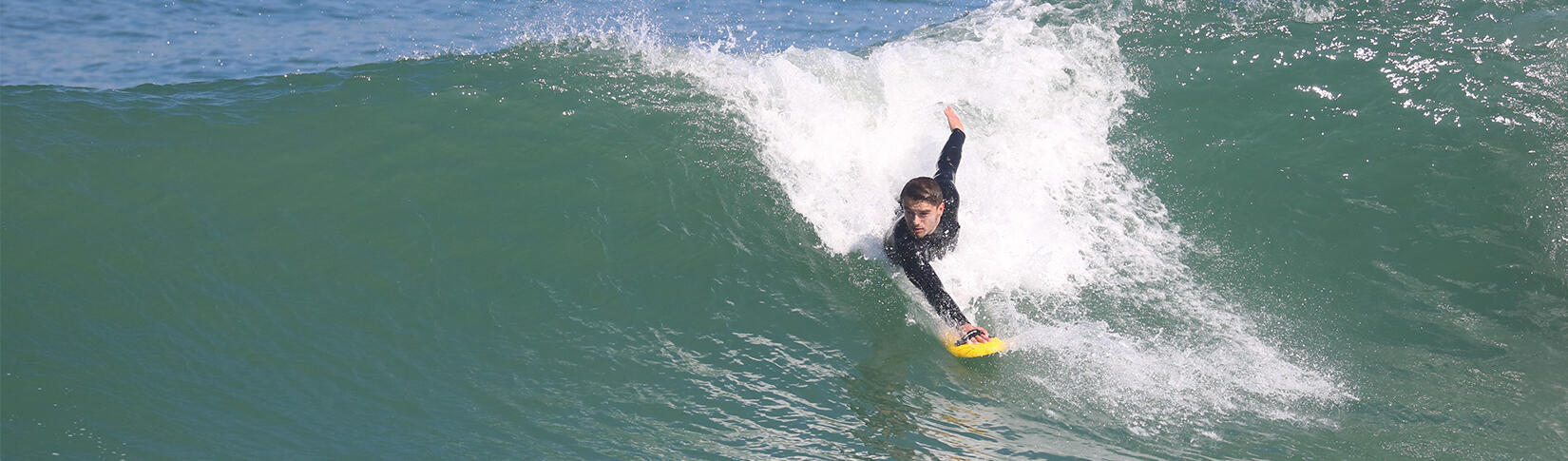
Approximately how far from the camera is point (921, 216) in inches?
212

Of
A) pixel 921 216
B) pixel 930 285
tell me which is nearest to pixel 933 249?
pixel 930 285

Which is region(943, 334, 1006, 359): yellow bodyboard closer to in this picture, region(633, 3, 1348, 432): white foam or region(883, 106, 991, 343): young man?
region(883, 106, 991, 343): young man

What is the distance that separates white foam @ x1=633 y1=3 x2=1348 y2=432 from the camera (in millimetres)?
5559

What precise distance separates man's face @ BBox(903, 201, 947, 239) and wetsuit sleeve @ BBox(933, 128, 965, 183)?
2.77 feet

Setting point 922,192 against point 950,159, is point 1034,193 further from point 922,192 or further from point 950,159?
point 922,192

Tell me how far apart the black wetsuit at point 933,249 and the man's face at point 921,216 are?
197mm

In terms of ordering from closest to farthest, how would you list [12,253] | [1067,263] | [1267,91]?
[12,253] < [1067,263] < [1267,91]

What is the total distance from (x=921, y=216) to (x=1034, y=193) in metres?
2.20

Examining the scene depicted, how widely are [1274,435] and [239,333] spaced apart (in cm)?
534

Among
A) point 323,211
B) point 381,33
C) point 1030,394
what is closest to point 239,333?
point 323,211

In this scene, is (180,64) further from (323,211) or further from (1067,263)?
(1067,263)

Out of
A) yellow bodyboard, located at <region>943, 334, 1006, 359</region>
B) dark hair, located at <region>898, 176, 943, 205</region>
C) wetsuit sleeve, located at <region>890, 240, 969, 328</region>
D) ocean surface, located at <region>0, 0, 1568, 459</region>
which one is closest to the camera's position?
ocean surface, located at <region>0, 0, 1568, 459</region>

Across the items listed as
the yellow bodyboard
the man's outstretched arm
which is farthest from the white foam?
the man's outstretched arm

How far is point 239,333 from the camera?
18.1 feet
